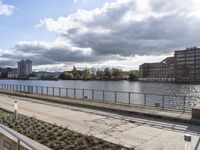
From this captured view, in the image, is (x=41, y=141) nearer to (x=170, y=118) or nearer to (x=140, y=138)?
(x=140, y=138)

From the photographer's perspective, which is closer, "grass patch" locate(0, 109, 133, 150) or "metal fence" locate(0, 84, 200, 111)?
"grass patch" locate(0, 109, 133, 150)

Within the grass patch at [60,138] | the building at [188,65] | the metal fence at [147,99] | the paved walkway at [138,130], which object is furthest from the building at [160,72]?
the grass patch at [60,138]

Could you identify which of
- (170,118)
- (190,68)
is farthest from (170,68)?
(170,118)

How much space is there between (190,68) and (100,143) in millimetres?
171259

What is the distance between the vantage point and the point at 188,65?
169 metres

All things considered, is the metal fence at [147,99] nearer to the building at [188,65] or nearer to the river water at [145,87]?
the river water at [145,87]

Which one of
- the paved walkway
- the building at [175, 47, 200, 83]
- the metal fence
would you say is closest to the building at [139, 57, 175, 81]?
the building at [175, 47, 200, 83]

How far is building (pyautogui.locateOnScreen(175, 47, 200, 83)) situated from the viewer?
547 ft

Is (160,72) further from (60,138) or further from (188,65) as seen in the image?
(60,138)

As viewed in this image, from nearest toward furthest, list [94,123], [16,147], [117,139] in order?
1. [16,147]
2. [117,139]
3. [94,123]

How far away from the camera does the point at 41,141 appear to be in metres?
8.48

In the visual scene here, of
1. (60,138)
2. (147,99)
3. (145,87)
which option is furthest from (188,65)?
(60,138)

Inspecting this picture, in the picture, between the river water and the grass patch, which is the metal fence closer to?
the grass patch

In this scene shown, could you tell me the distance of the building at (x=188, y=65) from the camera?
16688 centimetres
